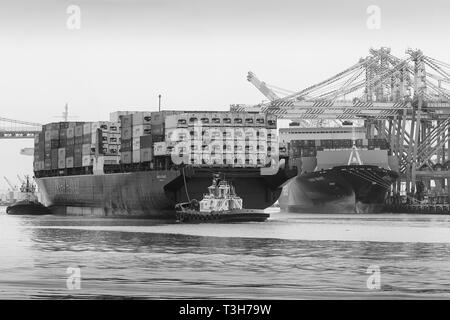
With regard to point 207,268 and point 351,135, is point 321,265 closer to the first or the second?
point 207,268

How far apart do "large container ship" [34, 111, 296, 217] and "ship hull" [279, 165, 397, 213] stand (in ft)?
95.8

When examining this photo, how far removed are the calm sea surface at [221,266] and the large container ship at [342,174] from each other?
63.7 m

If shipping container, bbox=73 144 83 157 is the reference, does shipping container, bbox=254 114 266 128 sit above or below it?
above

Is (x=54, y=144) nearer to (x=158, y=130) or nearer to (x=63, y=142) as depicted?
(x=63, y=142)

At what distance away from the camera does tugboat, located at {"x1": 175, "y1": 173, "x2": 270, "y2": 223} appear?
68375 mm

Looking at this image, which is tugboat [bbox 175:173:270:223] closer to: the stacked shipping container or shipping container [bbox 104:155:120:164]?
shipping container [bbox 104:155:120:164]

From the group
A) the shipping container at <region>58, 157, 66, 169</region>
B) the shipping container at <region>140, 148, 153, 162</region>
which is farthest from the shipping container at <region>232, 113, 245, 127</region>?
the shipping container at <region>58, 157, 66, 169</region>

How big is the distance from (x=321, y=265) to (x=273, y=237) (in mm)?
18778

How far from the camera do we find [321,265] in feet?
107

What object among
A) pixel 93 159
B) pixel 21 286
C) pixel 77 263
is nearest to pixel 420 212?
pixel 93 159

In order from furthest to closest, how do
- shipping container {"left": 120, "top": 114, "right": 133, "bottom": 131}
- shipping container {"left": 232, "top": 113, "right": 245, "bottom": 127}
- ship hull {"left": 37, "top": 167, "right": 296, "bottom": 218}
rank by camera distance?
shipping container {"left": 120, "top": 114, "right": 133, "bottom": 131}, shipping container {"left": 232, "top": 113, "right": 245, "bottom": 127}, ship hull {"left": 37, "top": 167, "right": 296, "bottom": 218}

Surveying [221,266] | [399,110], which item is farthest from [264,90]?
[221,266]

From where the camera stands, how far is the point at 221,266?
32094 millimetres

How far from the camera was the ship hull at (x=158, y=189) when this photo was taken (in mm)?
78812
